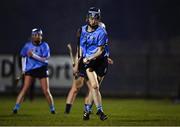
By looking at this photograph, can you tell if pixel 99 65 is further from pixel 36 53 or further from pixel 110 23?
pixel 110 23

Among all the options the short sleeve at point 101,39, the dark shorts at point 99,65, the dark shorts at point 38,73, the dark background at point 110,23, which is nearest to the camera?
the short sleeve at point 101,39

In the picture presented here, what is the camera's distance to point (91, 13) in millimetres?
17812

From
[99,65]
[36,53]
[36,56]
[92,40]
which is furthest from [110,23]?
[92,40]

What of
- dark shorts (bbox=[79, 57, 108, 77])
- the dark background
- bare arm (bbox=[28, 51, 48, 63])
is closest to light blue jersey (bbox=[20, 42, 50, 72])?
bare arm (bbox=[28, 51, 48, 63])

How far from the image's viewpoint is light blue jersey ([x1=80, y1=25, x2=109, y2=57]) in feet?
58.5

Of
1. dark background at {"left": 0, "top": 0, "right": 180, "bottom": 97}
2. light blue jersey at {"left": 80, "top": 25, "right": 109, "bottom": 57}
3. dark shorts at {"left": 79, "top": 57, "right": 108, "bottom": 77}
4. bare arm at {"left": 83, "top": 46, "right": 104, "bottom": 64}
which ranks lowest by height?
dark background at {"left": 0, "top": 0, "right": 180, "bottom": 97}

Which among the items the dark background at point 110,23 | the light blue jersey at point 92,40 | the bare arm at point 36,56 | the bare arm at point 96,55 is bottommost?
the dark background at point 110,23

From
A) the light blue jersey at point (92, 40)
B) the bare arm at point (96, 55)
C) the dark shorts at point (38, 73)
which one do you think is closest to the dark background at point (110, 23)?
the dark shorts at point (38, 73)

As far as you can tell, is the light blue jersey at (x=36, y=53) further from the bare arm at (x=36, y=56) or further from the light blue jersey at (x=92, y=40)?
the light blue jersey at (x=92, y=40)

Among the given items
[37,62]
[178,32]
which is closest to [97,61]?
[37,62]

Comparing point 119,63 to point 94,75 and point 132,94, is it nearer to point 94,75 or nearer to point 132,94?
point 132,94

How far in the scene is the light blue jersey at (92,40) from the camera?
58.5ft

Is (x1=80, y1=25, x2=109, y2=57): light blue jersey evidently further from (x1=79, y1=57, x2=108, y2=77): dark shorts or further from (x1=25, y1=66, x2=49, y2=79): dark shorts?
(x1=25, y1=66, x2=49, y2=79): dark shorts

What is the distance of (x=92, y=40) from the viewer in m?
17.9
